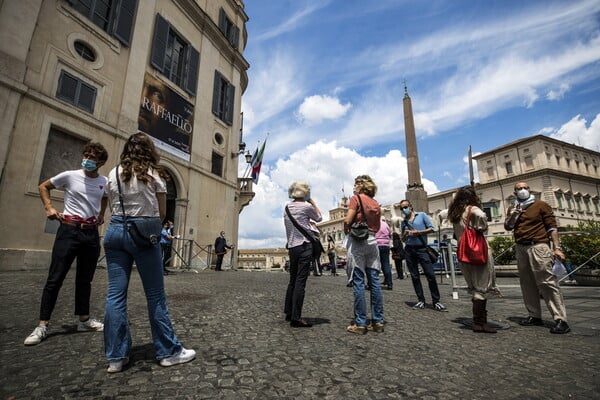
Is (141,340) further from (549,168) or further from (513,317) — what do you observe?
(549,168)

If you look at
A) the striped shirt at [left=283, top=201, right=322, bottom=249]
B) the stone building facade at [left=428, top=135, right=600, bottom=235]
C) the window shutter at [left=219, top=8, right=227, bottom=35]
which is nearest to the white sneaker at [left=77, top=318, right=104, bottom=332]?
the striped shirt at [left=283, top=201, right=322, bottom=249]

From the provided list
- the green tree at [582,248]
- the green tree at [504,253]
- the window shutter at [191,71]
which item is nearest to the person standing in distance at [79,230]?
the green tree at [582,248]

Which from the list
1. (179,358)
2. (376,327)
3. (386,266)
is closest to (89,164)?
(179,358)

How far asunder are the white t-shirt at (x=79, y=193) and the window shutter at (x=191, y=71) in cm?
1394

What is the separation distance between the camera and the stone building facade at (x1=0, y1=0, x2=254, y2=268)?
27.9 feet

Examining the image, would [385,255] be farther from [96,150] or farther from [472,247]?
[96,150]

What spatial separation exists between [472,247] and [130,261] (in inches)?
133

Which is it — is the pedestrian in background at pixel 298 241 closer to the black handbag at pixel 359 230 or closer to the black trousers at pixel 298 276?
the black trousers at pixel 298 276

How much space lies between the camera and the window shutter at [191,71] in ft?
50.3

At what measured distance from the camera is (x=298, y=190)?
140 inches

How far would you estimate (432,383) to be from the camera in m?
1.81

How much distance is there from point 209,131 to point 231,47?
6489 mm

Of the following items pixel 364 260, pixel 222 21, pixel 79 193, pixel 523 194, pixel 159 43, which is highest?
pixel 222 21

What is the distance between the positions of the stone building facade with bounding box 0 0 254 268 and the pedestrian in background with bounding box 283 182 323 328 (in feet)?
30.0
